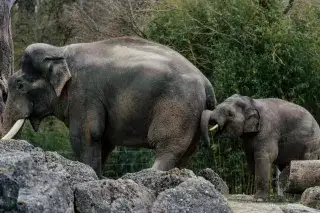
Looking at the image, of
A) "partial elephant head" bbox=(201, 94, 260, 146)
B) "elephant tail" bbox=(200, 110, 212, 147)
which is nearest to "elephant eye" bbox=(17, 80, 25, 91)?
"elephant tail" bbox=(200, 110, 212, 147)

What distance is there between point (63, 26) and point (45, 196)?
18138mm

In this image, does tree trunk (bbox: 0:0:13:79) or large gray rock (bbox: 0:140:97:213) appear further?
tree trunk (bbox: 0:0:13:79)

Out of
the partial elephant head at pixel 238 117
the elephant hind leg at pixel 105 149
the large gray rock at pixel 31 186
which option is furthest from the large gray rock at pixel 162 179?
the partial elephant head at pixel 238 117

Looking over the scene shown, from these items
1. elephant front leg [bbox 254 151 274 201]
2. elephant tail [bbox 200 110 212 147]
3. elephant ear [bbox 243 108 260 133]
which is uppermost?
elephant tail [bbox 200 110 212 147]

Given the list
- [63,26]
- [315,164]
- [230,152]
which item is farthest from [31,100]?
[63,26]

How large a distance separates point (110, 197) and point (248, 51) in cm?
1041

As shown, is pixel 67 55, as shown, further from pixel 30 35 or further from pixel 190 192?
pixel 30 35

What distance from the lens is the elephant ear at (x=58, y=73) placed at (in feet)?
26.6

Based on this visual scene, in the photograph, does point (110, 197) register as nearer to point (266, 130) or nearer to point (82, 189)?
point (82, 189)

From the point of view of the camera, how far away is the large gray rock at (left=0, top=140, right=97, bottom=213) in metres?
3.74

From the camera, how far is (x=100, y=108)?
7980 millimetres

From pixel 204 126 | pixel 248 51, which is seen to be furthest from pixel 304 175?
pixel 248 51

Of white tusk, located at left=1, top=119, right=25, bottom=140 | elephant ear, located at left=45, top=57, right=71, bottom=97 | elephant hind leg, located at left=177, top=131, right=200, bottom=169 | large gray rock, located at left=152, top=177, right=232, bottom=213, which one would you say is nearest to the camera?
large gray rock, located at left=152, top=177, right=232, bottom=213

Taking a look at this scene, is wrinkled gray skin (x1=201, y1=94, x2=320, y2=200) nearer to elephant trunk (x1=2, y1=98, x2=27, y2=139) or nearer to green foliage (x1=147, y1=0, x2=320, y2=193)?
elephant trunk (x1=2, y1=98, x2=27, y2=139)
